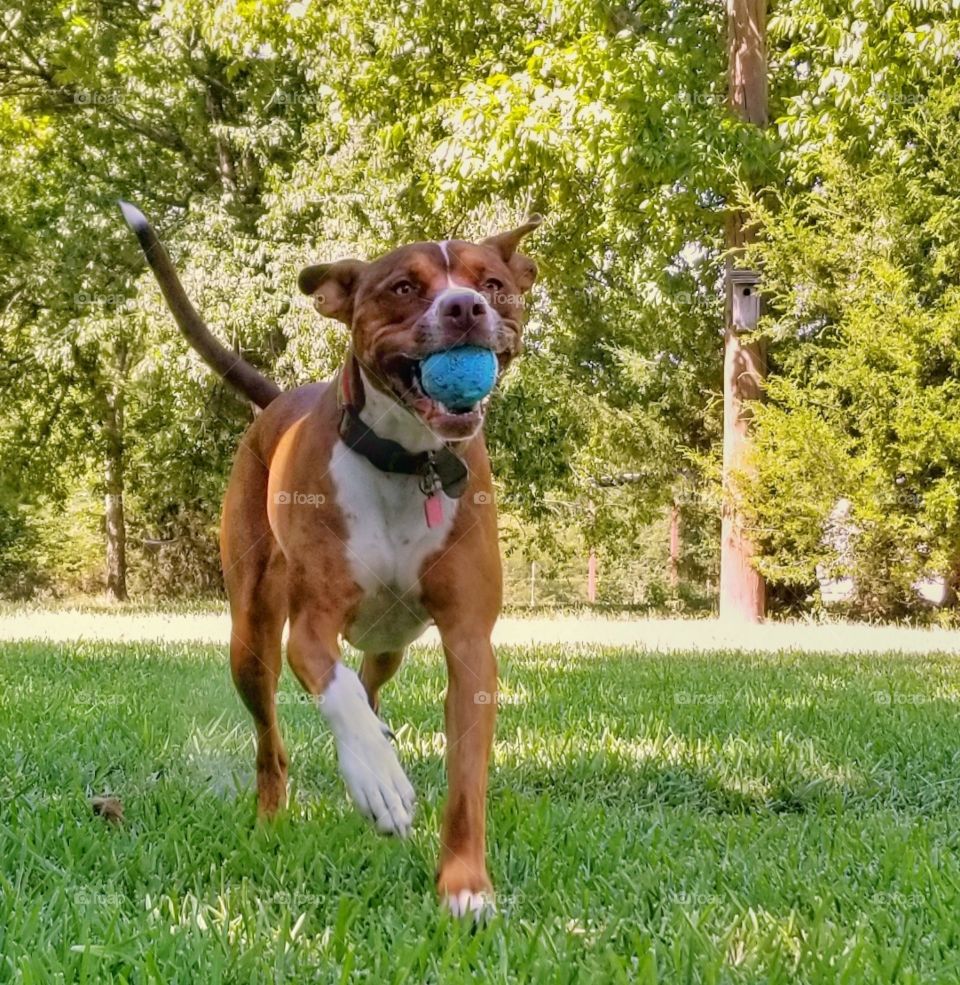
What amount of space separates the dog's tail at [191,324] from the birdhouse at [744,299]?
481 inches

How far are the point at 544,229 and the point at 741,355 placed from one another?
3.34m

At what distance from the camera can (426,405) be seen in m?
3.04

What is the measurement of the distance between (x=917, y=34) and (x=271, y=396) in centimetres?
1089

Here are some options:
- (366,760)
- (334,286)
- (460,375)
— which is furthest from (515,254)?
(366,760)

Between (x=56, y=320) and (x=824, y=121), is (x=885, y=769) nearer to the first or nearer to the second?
(x=824, y=121)

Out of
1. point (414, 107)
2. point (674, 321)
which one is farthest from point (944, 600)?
point (414, 107)

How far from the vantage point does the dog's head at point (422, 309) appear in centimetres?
298
